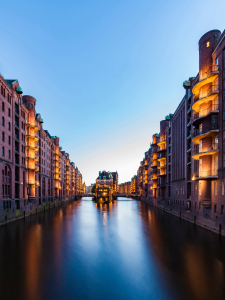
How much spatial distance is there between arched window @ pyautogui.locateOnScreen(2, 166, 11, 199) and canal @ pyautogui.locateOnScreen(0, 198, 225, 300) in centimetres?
1357

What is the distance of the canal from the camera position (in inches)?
515

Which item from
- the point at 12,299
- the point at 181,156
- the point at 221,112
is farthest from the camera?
the point at 181,156

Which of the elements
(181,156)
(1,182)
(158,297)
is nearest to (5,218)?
(1,182)

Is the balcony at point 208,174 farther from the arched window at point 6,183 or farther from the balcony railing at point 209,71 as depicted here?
the arched window at point 6,183

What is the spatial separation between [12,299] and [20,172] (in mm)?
40170

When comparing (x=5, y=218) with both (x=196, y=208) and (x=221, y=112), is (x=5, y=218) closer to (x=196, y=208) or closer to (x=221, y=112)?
(x=196, y=208)

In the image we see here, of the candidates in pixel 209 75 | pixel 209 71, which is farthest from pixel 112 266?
pixel 209 71

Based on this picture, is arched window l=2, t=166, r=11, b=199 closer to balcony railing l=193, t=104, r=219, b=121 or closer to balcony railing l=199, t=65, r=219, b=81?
balcony railing l=193, t=104, r=219, b=121

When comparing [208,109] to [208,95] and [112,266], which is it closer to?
[208,95]

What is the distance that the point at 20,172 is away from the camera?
49.0 metres

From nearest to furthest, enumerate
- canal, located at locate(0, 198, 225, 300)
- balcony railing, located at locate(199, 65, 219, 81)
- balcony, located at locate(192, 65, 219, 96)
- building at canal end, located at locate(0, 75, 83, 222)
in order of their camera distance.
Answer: canal, located at locate(0, 198, 225, 300), balcony, located at locate(192, 65, 219, 96), balcony railing, located at locate(199, 65, 219, 81), building at canal end, located at locate(0, 75, 83, 222)

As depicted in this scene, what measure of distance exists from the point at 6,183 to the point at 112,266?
105 feet

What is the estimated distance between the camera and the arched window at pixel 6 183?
1591 inches

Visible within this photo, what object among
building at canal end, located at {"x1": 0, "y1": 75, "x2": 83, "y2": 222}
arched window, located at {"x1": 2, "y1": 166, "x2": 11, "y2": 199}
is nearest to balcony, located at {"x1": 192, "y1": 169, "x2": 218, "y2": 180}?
building at canal end, located at {"x1": 0, "y1": 75, "x2": 83, "y2": 222}
